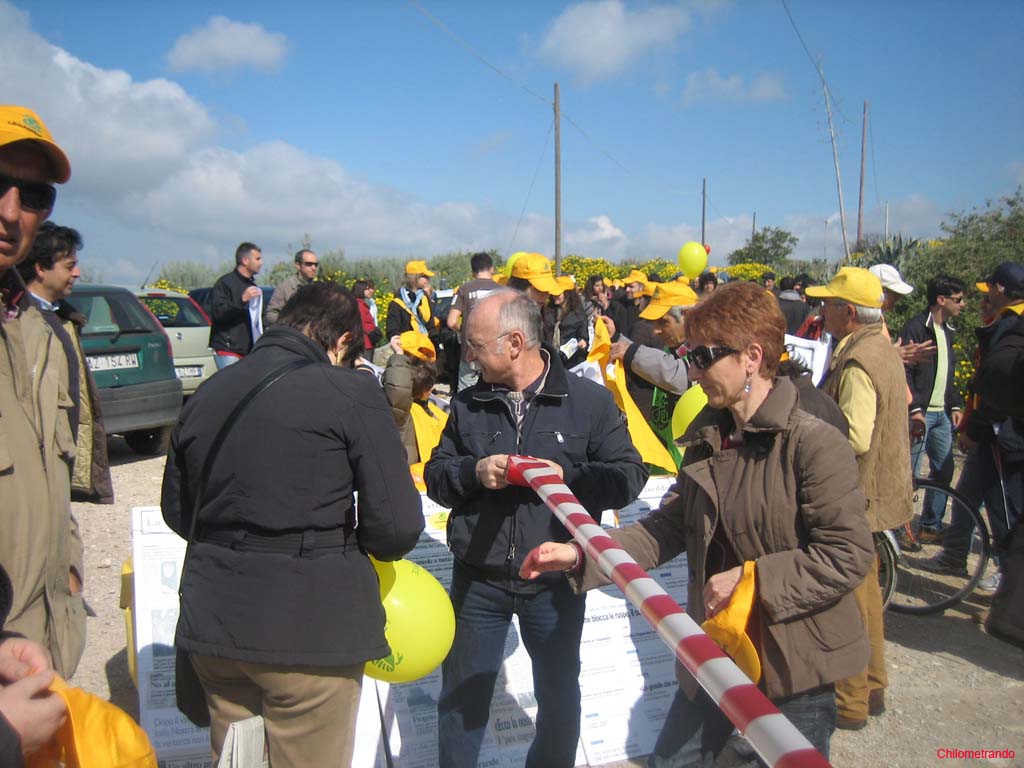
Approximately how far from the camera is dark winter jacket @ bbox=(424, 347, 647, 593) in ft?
9.12

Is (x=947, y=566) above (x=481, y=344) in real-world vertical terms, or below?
below

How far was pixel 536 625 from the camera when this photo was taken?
2846mm

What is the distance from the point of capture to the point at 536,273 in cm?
643

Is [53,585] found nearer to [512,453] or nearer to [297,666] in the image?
[297,666]

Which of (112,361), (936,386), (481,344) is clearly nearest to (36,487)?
(481,344)

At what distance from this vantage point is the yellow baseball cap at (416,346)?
259 inches

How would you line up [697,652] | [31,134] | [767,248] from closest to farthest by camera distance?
1. [697,652]
2. [31,134]
3. [767,248]

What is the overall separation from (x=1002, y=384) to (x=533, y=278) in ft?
11.1

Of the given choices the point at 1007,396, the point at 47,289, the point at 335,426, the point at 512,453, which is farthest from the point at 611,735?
the point at 47,289

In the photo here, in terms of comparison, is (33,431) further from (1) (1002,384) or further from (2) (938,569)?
(2) (938,569)

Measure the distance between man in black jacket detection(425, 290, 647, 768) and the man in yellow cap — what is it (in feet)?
4.02

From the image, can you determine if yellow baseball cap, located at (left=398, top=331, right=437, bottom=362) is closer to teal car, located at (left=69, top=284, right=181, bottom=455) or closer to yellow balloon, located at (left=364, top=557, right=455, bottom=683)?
teal car, located at (left=69, top=284, right=181, bottom=455)

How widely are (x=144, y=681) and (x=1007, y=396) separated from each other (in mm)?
5016

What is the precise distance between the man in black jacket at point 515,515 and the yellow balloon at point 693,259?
1053 cm
